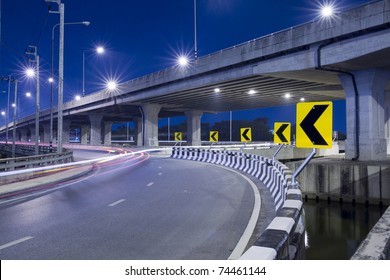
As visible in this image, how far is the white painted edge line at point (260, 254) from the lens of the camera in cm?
331

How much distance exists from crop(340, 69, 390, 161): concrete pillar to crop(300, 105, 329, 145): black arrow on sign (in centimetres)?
1936

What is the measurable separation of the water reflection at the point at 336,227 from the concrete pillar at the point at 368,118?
25.9 feet

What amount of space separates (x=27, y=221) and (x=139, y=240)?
10.5 feet

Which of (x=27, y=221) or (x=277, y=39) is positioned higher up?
(x=277, y=39)

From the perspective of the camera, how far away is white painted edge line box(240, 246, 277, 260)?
331 cm

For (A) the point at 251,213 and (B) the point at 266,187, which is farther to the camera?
(B) the point at 266,187

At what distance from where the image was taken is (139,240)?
20.4ft

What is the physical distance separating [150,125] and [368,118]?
35.2m

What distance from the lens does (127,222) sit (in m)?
7.61

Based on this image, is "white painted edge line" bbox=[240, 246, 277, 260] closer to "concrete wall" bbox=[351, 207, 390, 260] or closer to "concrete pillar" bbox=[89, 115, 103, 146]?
"concrete wall" bbox=[351, 207, 390, 260]

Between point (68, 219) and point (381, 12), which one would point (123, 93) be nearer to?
point (381, 12)
